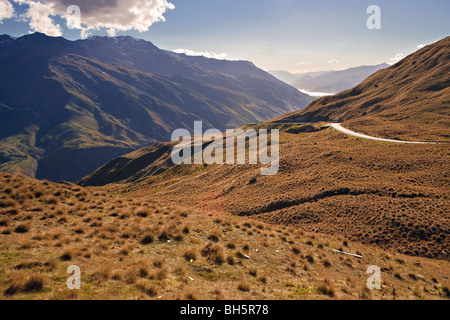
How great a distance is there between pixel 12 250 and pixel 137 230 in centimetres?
696

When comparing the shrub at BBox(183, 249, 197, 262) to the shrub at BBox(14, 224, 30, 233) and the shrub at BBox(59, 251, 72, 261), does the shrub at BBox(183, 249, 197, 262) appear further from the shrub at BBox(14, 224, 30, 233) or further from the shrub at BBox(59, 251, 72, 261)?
the shrub at BBox(14, 224, 30, 233)

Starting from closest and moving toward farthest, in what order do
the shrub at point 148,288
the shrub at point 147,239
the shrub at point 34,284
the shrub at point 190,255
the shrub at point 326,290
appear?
the shrub at point 34,284, the shrub at point 148,288, the shrub at point 326,290, the shrub at point 190,255, the shrub at point 147,239

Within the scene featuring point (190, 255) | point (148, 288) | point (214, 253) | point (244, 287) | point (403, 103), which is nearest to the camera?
point (148, 288)

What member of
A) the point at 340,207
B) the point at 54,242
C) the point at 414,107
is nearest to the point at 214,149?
the point at 340,207

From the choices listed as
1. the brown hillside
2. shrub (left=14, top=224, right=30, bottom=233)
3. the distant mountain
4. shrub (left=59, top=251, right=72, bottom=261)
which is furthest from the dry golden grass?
the distant mountain

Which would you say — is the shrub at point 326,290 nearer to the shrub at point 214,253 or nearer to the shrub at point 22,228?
the shrub at point 214,253

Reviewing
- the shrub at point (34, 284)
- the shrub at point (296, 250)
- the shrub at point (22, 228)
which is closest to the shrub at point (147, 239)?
the shrub at point (34, 284)

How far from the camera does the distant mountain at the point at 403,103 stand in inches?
2607

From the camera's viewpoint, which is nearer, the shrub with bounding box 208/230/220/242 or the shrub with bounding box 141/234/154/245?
the shrub with bounding box 141/234/154/245

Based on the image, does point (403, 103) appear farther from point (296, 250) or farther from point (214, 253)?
point (214, 253)

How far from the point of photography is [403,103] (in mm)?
93875

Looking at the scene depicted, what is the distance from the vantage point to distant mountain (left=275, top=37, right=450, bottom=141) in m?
66.2

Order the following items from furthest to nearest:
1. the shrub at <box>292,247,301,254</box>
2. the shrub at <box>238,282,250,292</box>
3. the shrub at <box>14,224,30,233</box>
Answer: the shrub at <box>292,247,301,254</box> → the shrub at <box>14,224,30,233</box> → the shrub at <box>238,282,250,292</box>

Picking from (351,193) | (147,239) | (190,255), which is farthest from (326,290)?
(351,193)
